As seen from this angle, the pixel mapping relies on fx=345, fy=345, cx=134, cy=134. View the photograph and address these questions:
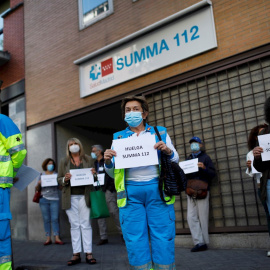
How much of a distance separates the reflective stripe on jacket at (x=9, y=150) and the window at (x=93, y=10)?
5617mm

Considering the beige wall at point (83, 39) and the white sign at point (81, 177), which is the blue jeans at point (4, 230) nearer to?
the white sign at point (81, 177)

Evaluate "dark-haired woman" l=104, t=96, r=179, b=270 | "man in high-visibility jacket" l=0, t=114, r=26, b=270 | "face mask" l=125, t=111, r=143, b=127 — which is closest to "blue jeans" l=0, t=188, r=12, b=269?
"man in high-visibility jacket" l=0, t=114, r=26, b=270

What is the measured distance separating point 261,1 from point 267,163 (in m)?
A: 3.69

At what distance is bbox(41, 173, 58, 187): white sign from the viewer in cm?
814

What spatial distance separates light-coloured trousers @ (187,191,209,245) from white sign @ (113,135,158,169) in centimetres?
323

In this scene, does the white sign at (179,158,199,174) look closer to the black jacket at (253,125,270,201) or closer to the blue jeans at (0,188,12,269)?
the black jacket at (253,125,270,201)

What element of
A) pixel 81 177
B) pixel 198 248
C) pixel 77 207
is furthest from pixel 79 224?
pixel 198 248

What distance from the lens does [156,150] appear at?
320 centimetres

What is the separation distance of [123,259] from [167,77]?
3785 millimetres

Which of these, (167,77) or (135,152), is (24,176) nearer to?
(135,152)

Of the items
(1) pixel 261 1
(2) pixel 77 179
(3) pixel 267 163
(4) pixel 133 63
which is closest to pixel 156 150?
(3) pixel 267 163

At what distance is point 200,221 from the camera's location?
6.06m

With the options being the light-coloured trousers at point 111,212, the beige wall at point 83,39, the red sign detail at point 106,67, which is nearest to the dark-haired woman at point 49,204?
the light-coloured trousers at point 111,212

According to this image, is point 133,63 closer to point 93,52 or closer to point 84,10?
point 93,52
